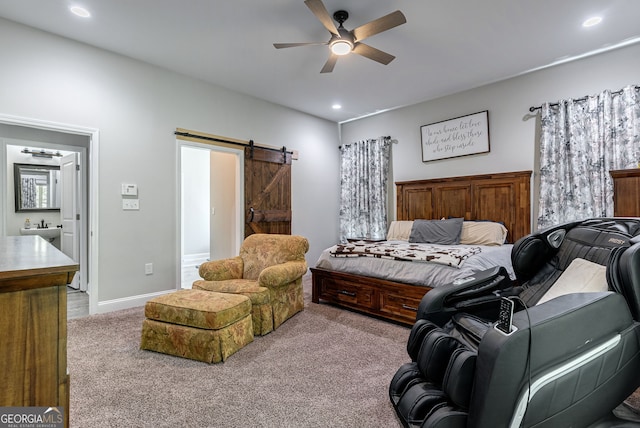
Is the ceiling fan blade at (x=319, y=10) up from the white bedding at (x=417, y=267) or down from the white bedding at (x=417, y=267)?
up

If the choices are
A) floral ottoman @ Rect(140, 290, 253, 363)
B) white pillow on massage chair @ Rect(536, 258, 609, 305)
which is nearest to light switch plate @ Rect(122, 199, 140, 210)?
floral ottoman @ Rect(140, 290, 253, 363)

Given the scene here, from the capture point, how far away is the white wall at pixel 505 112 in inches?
139

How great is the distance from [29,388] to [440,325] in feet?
5.66

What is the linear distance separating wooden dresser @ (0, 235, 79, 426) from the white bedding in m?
2.62

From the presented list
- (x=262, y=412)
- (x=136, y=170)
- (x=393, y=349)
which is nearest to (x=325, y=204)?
(x=136, y=170)

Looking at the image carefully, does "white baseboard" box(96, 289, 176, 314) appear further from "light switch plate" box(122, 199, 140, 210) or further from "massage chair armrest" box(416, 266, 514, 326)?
"massage chair armrest" box(416, 266, 514, 326)

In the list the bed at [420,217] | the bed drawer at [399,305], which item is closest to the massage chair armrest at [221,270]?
the bed at [420,217]

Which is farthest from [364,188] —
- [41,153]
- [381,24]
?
[41,153]

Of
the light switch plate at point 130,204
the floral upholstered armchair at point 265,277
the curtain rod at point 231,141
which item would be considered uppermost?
the curtain rod at point 231,141

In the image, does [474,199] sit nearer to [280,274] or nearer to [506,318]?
[280,274]

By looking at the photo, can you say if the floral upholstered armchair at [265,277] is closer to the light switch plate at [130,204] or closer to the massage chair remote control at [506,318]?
the light switch plate at [130,204]

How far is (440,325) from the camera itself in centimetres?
180

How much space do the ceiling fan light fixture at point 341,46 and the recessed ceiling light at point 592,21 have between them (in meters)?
2.14

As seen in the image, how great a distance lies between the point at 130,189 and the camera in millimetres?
3639
